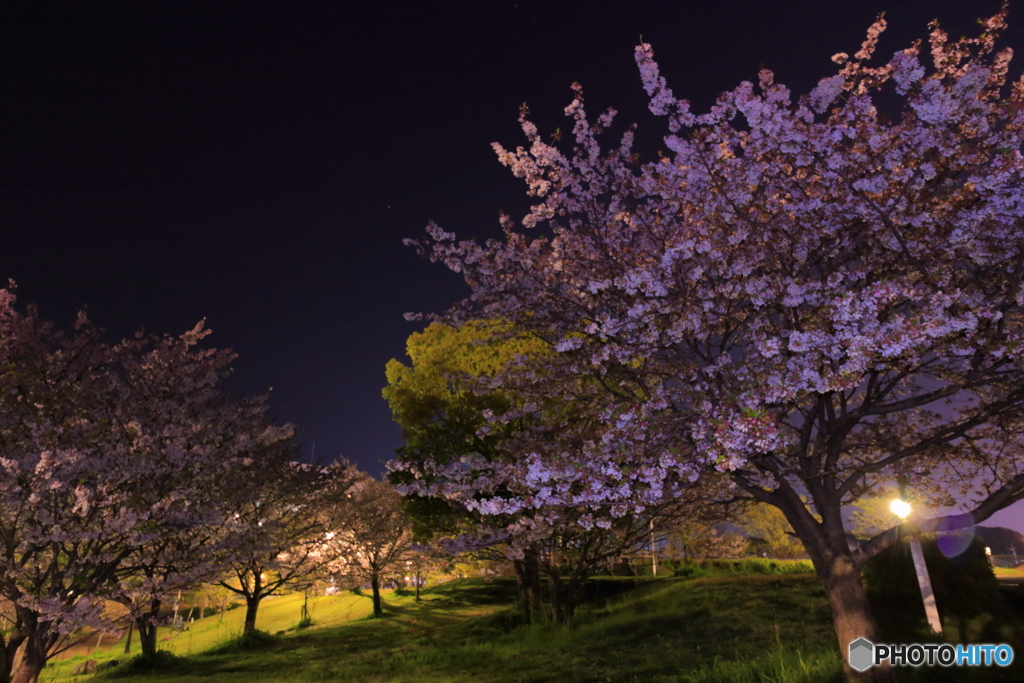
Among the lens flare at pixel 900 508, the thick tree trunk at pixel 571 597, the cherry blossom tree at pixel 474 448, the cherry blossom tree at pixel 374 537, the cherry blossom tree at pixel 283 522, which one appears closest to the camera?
the lens flare at pixel 900 508

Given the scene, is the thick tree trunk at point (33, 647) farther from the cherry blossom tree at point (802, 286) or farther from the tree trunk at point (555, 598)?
the tree trunk at point (555, 598)

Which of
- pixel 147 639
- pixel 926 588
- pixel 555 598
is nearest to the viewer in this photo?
pixel 926 588

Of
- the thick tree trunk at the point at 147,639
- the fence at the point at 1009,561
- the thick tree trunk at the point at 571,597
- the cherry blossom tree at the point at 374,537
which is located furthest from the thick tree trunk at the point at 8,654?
the fence at the point at 1009,561

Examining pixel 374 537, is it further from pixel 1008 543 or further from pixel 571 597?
pixel 1008 543

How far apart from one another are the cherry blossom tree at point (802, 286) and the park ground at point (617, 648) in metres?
2.42

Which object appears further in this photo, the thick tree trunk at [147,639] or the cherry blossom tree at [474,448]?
the thick tree trunk at [147,639]

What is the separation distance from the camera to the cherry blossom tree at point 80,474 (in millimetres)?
11367

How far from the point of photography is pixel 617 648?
1370cm

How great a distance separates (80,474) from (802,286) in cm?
1438

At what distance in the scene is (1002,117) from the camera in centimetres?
802

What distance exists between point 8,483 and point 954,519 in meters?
16.0

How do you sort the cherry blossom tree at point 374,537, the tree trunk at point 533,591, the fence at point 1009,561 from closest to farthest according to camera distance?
the tree trunk at point 533,591, the cherry blossom tree at point 374,537, the fence at point 1009,561

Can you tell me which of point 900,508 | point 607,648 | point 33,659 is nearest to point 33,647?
point 33,659

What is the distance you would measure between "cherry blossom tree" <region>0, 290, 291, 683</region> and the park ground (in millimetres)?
4701
